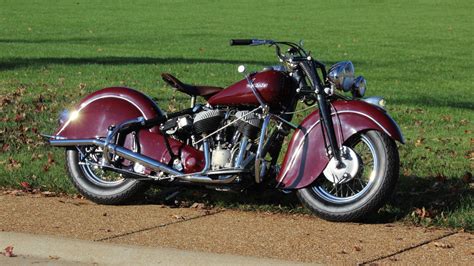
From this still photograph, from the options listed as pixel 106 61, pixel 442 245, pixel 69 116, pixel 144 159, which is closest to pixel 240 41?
pixel 144 159

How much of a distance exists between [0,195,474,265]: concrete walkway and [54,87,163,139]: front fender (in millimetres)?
567

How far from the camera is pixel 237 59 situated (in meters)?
22.8

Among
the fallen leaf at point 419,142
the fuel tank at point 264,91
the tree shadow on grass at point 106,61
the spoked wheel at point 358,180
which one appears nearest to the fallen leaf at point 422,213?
the spoked wheel at point 358,180

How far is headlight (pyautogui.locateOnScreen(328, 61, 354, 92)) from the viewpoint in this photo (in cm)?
702

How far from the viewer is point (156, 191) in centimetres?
831

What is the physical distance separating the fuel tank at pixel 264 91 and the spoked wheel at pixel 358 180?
57 centimetres

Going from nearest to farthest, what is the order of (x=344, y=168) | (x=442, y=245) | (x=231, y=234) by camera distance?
1. (x=442, y=245)
2. (x=231, y=234)
3. (x=344, y=168)

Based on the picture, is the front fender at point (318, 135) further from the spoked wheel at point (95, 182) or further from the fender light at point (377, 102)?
the spoked wheel at point (95, 182)

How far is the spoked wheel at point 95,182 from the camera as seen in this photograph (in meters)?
7.71

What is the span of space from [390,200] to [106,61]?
14.3 metres

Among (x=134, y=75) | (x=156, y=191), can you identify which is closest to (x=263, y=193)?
(x=156, y=191)

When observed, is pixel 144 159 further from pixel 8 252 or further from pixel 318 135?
pixel 8 252

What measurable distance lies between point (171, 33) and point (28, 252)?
84.6 feet

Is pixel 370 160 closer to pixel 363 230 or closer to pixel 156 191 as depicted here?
pixel 363 230
